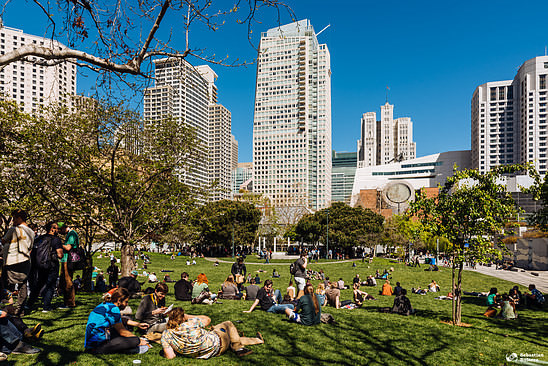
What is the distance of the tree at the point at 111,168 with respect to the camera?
39.0ft

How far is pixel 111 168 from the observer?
39.7 feet

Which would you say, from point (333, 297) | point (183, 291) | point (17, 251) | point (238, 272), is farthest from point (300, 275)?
Result: point (17, 251)

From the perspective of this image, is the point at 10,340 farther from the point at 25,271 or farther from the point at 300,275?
the point at 300,275

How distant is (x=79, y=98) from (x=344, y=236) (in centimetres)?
3837

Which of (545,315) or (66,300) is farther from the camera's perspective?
(545,315)

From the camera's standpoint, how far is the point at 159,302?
317 inches

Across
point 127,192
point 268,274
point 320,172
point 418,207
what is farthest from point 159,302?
point 320,172

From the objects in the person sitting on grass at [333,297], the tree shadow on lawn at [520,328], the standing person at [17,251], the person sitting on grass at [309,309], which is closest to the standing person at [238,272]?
the person sitting on grass at [333,297]

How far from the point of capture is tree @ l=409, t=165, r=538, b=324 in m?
9.27

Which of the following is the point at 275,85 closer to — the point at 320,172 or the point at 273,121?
the point at 273,121

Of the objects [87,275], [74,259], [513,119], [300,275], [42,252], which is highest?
[513,119]

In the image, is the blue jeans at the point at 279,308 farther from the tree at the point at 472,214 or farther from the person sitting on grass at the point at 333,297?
the tree at the point at 472,214

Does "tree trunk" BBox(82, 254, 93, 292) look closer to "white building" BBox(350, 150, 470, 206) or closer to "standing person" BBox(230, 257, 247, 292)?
"standing person" BBox(230, 257, 247, 292)

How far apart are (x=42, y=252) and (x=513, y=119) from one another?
6586 inches
